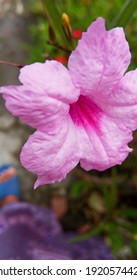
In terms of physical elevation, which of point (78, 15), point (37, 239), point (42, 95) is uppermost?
point (42, 95)

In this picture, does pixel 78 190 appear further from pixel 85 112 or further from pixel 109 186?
pixel 85 112

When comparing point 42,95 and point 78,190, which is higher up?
point 42,95

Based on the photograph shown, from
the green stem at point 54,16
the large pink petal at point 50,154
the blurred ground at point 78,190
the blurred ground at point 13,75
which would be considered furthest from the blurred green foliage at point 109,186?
the large pink petal at point 50,154

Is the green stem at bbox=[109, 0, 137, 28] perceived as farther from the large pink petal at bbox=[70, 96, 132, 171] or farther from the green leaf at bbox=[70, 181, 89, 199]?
the green leaf at bbox=[70, 181, 89, 199]

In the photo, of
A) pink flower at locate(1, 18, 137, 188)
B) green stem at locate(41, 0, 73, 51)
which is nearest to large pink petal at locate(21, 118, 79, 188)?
pink flower at locate(1, 18, 137, 188)

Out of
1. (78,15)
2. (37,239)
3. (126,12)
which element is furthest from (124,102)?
(78,15)
